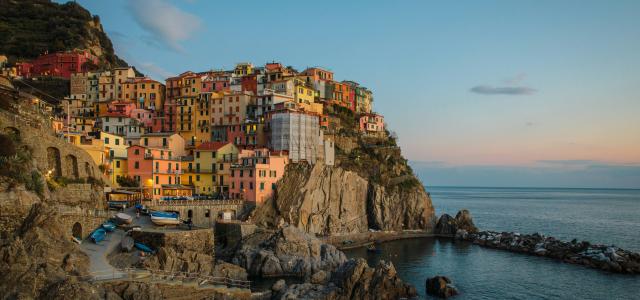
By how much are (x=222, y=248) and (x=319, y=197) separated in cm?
2077

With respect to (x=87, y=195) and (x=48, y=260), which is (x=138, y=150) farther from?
(x=48, y=260)

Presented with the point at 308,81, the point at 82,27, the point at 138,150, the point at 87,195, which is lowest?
the point at 87,195

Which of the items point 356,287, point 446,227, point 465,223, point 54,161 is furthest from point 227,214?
point 465,223

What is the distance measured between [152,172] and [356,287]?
3483 cm

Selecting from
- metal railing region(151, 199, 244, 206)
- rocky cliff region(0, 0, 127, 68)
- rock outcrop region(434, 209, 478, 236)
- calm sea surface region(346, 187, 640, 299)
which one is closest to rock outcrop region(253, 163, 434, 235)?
rock outcrop region(434, 209, 478, 236)

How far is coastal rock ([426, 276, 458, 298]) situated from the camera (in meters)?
44.9

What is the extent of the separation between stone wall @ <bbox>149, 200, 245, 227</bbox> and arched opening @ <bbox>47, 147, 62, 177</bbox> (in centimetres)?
1012

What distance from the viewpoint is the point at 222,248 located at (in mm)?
54094

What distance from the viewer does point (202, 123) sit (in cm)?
8344

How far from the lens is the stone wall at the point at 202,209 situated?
187 feet

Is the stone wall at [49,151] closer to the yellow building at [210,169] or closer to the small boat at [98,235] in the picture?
the small boat at [98,235]

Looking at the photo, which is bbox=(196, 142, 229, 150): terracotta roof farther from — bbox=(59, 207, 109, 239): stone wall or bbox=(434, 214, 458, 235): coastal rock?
bbox=(434, 214, 458, 235): coastal rock

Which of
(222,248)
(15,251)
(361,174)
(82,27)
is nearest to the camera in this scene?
(15,251)

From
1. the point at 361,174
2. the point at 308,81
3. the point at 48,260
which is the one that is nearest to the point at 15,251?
the point at 48,260
